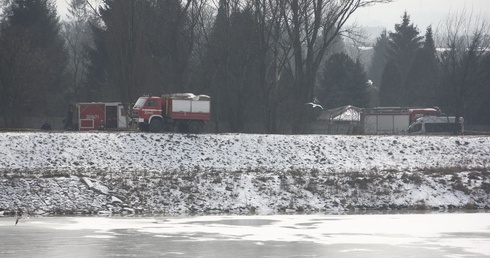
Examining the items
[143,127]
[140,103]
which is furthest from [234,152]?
[140,103]

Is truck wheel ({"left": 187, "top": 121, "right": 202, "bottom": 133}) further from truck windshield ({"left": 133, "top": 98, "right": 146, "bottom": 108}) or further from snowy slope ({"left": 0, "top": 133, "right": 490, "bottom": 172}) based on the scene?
snowy slope ({"left": 0, "top": 133, "right": 490, "bottom": 172})

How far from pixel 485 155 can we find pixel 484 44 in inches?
1159

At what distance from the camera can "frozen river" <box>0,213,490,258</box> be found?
25.3 m

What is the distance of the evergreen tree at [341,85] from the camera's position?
99812 mm

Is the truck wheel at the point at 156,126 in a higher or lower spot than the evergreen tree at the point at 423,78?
lower

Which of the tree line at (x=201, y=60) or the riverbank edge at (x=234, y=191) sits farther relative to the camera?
the tree line at (x=201, y=60)

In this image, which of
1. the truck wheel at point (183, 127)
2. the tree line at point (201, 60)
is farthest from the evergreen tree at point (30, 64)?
the truck wheel at point (183, 127)

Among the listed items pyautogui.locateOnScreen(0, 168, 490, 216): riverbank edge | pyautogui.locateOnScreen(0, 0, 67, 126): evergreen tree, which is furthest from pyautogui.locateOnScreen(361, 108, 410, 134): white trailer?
pyautogui.locateOnScreen(0, 168, 490, 216): riverbank edge

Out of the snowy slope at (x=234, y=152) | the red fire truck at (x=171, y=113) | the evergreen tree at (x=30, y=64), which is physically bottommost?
the snowy slope at (x=234, y=152)

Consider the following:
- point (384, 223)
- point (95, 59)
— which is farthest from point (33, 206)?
point (95, 59)

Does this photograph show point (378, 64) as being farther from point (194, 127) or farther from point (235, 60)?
point (194, 127)

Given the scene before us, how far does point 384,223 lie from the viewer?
33125 millimetres

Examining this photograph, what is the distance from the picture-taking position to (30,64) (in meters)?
71.4

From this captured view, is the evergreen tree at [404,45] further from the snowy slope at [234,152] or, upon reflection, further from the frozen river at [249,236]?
the frozen river at [249,236]
